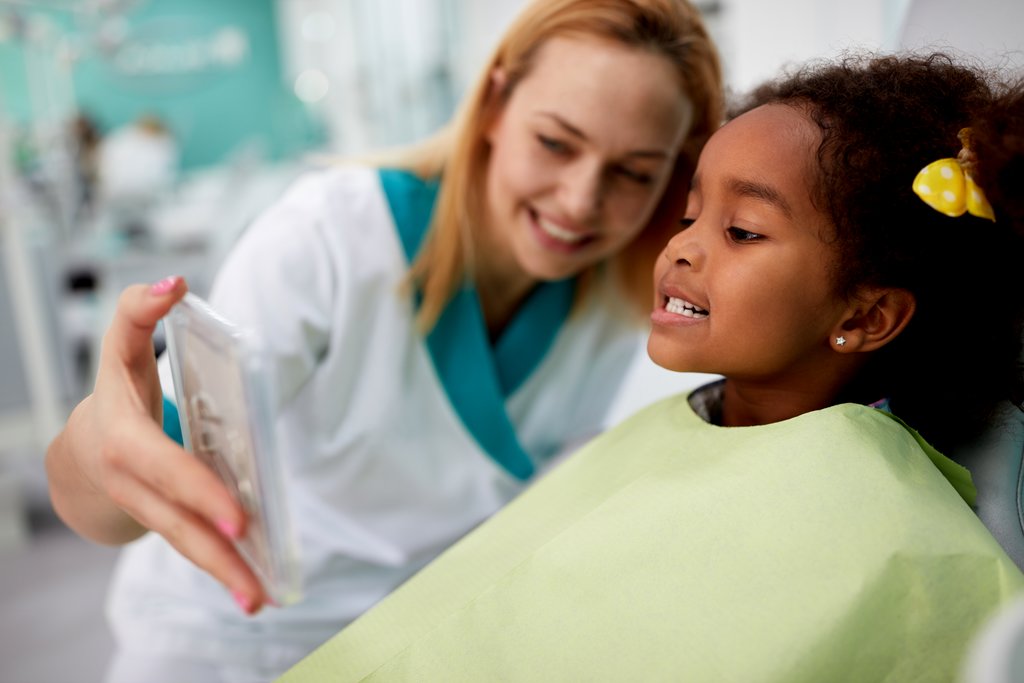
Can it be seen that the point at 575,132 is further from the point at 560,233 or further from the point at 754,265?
the point at 754,265

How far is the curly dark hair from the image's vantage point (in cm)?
65

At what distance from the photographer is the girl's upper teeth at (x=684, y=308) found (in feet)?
2.32

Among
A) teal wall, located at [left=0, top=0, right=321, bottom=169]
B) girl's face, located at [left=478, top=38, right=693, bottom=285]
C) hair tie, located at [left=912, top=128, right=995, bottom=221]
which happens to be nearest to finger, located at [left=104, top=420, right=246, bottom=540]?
hair tie, located at [left=912, top=128, right=995, bottom=221]

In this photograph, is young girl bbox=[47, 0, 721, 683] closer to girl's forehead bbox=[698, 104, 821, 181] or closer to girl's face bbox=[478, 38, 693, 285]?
girl's face bbox=[478, 38, 693, 285]

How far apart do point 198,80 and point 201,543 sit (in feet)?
20.9

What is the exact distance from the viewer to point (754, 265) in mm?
665

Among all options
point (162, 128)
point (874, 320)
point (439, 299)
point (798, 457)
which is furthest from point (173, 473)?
point (162, 128)

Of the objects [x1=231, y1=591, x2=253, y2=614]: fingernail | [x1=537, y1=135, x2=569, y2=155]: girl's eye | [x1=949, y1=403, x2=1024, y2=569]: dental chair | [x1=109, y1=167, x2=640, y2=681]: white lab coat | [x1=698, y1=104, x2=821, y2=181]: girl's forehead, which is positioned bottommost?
[x1=109, y1=167, x2=640, y2=681]: white lab coat

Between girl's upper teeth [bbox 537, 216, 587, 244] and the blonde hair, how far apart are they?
0.13 meters

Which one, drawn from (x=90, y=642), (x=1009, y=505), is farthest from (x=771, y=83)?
(x=90, y=642)

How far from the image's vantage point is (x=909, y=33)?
0.80 meters

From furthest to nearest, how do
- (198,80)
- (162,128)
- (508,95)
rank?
(198,80) → (162,128) → (508,95)

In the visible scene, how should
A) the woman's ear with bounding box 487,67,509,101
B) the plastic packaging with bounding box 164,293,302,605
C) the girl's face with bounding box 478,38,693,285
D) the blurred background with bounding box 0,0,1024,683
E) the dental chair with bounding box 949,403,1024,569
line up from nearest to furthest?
the plastic packaging with bounding box 164,293,302,605 → the dental chair with bounding box 949,403,1024,569 → the girl's face with bounding box 478,38,693,285 → the woman's ear with bounding box 487,67,509,101 → the blurred background with bounding box 0,0,1024,683

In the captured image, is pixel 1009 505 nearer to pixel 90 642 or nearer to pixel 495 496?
pixel 495 496
